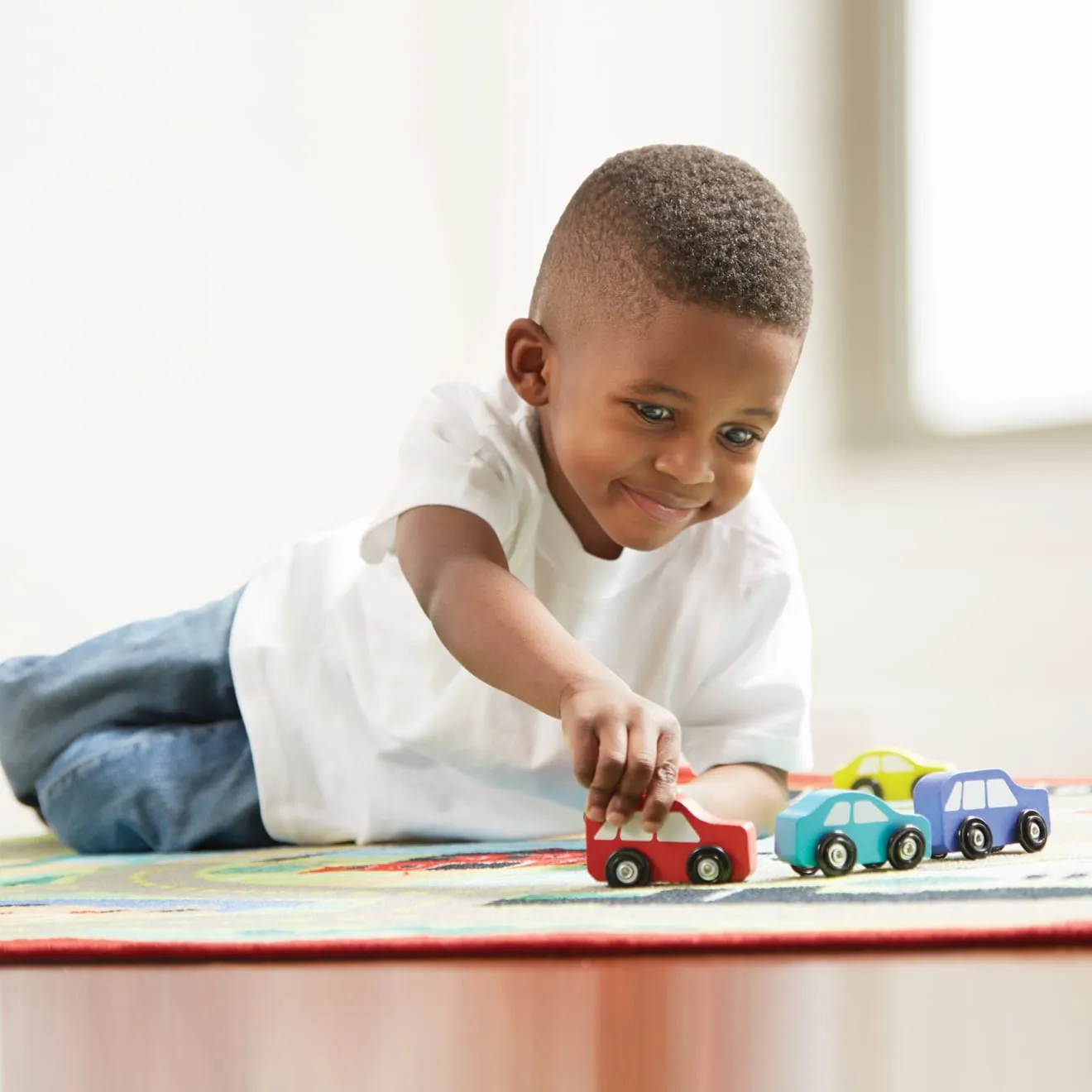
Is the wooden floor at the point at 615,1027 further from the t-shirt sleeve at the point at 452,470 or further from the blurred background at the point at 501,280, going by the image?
the blurred background at the point at 501,280

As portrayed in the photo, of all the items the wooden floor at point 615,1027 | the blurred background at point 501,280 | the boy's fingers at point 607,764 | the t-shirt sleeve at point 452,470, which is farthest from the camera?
the blurred background at point 501,280

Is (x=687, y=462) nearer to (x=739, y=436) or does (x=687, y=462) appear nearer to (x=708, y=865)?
(x=739, y=436)

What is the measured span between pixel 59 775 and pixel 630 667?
1.58 ft

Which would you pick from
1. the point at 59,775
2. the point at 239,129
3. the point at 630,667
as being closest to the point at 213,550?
the point at 239,129

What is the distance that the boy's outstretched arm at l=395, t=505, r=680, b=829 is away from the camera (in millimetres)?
712

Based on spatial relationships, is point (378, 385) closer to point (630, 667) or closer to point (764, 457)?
point (764, 457)

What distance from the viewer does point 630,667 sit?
110 centimetres

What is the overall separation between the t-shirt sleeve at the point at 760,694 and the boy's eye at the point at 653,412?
0.25m

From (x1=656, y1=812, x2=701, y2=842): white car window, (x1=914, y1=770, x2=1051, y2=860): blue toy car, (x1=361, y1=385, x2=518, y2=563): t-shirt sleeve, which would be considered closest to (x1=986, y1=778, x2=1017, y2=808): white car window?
(x1=914, y1=770, x2=1051, y2=860): blue toy car

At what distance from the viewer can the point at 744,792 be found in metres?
1.04

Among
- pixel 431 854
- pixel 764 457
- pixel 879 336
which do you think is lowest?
pixel 431 854

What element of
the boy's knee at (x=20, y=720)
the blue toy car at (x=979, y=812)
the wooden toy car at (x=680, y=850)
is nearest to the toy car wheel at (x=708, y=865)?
the wooden toy car at (x=680, y=850)

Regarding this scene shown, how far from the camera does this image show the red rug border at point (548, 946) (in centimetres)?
52

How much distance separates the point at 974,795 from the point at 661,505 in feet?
0.81
